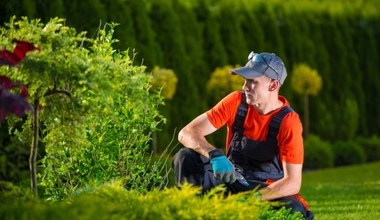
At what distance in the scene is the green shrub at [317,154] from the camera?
52.8ft

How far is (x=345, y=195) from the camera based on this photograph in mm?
10039

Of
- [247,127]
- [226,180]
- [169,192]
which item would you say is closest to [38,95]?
[169,192]

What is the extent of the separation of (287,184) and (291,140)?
0.28 metres

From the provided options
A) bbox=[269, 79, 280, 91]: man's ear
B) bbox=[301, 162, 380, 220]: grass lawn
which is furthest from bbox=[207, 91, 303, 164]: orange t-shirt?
bbox=[301, 162, 380, 220]: grass lawn

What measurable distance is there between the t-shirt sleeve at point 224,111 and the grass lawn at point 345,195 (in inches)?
74.2

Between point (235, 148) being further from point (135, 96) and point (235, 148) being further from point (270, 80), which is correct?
point (135, 96)

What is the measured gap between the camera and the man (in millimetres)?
5859

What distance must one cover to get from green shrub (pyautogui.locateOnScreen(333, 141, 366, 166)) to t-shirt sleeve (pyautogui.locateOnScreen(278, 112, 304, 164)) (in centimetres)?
1148

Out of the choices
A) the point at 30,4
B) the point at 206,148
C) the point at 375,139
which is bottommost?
the point at 375,139

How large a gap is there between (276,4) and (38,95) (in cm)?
1292

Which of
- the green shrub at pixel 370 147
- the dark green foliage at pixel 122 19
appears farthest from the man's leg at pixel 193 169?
the green shrub at pixel 370 147

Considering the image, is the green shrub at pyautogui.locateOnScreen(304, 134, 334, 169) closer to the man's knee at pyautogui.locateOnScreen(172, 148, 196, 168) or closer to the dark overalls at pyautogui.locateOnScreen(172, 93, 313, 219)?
the dark overalls at pyautogui.locateOnScreen(172, 93, 313, 219)

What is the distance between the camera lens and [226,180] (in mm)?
5754

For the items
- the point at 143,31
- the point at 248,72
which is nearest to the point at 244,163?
the point at 248,72
